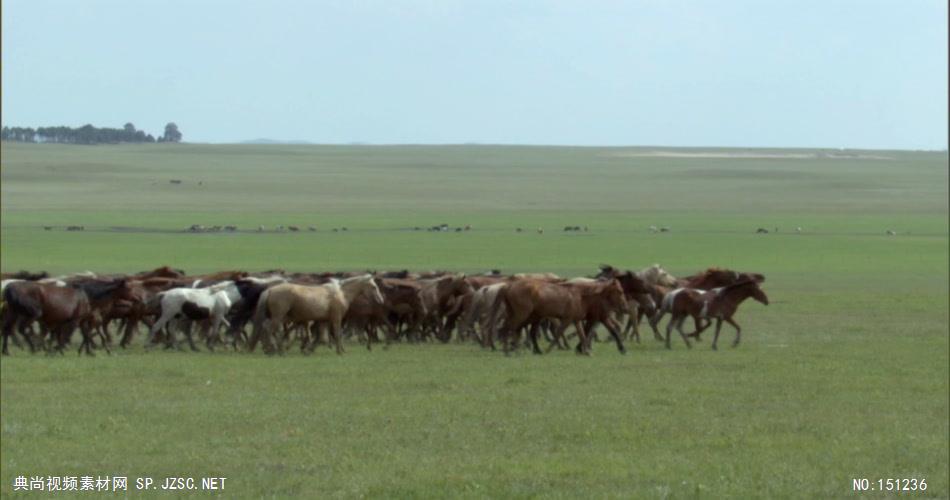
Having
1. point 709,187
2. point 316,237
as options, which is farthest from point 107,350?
point 709,187

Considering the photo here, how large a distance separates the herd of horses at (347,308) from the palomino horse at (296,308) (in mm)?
14

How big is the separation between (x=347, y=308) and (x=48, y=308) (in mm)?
4053

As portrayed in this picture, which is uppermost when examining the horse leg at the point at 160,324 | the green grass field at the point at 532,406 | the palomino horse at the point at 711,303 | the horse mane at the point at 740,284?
the horse mane at the point at 740,284

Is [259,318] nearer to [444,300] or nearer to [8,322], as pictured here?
[8,322]

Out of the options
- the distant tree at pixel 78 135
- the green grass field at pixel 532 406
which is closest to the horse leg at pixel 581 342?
the green grass field at pixel 532 406

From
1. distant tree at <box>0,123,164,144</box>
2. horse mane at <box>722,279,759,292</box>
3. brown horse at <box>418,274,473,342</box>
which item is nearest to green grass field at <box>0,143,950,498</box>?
horse mane at <box>722,279,759,292</box>

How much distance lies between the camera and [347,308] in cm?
2086

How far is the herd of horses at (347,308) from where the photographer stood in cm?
2005

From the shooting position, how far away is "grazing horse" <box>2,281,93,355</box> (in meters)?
19.5

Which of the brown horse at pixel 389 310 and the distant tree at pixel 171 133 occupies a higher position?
the distant tree at pixel 171 133

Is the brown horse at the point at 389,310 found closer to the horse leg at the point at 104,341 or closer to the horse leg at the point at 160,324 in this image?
the horse leg at the point at 160,324

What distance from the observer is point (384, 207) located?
80.6 m

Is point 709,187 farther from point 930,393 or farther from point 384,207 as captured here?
point 930,393

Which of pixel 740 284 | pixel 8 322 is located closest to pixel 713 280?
pixel 740 284
